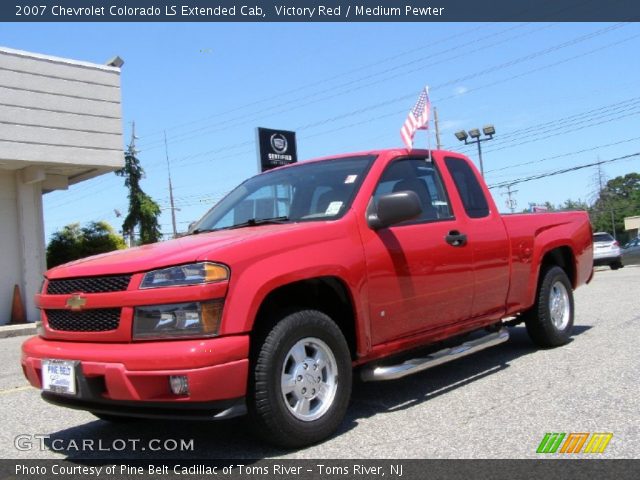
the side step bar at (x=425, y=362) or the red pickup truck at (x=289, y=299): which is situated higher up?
the red pickup truck at (x=289, y=299)

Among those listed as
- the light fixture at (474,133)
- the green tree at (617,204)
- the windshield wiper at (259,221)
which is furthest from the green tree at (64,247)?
the green tree at (617,204)

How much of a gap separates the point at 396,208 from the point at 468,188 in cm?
155

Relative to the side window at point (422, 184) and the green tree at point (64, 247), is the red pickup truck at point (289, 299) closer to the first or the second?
the side window at point (422, 184)

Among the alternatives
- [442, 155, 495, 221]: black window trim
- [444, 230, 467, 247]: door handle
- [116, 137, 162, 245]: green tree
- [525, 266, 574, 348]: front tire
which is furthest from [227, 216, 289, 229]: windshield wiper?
[116, 137, 162, 245]: green tree

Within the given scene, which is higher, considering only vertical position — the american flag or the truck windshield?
the american flag

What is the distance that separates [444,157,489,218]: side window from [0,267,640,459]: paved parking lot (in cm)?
141

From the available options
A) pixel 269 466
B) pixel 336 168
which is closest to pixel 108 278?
pixel 269 466

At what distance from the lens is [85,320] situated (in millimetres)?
3652

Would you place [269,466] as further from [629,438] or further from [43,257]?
[43,257]

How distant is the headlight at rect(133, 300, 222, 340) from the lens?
3.33 meters

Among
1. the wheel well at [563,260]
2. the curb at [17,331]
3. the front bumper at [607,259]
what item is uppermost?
the wheel well at [563,260]

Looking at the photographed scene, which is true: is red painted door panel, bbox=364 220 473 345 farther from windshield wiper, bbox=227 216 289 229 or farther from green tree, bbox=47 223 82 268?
green tree, bbox=47 223 82 268

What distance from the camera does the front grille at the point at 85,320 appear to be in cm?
351

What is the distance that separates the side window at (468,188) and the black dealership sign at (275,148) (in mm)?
11022
